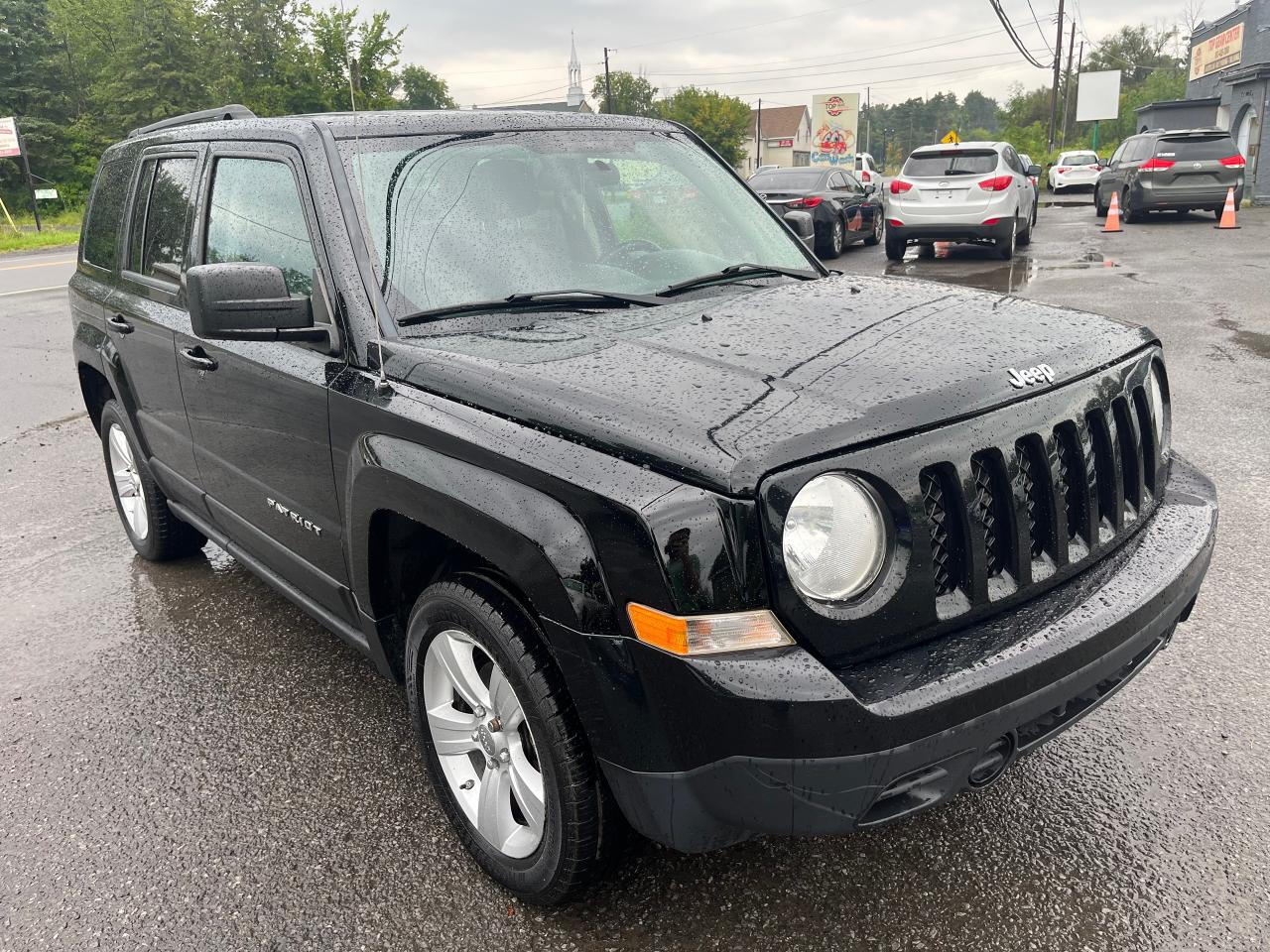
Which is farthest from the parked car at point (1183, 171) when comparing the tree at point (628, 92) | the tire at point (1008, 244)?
the tree at point (628, 92)

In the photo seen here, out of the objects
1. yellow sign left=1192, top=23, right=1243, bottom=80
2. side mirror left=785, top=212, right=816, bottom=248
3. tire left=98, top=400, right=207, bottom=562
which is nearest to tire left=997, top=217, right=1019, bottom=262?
side mirror left=785, top=212, right=816, bottom=248

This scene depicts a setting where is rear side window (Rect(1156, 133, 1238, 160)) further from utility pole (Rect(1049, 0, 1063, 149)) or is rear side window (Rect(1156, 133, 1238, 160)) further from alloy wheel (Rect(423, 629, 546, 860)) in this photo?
utility pole (Rect(1049, 0, 1063, 149))

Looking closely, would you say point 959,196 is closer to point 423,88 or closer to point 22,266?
point 22,266

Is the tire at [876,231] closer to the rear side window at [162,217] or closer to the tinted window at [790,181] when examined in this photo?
the tinted window at [790,181]

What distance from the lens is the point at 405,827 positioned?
277 cm

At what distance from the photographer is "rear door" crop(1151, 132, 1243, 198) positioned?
60.4 ft

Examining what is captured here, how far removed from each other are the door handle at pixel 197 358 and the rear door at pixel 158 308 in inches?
4.4

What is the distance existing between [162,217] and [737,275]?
2330 millimetres

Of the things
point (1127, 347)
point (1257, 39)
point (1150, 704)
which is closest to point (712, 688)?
point (1127, 347)

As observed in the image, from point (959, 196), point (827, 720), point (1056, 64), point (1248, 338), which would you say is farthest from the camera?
point (1056, 64)

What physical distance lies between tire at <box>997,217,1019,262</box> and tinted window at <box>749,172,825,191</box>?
324cm

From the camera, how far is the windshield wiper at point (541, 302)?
2.69m

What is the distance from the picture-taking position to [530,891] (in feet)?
7.75

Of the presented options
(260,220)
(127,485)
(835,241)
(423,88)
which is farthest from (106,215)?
(423,88)
